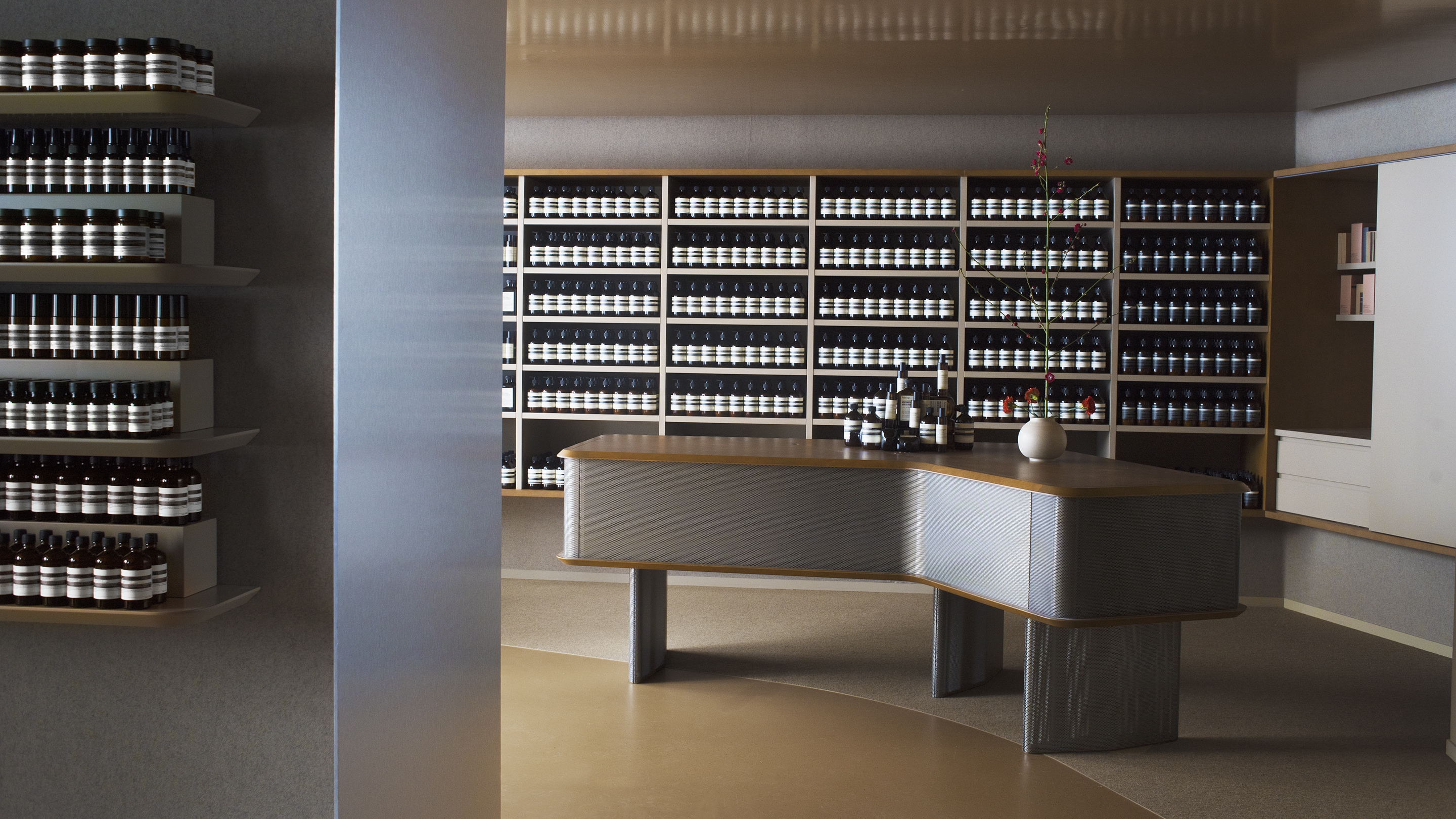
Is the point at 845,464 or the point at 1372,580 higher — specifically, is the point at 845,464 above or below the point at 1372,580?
above

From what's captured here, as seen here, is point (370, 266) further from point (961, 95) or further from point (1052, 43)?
point (961, 95)

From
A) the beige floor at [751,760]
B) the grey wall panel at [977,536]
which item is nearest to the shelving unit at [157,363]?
the beige floor at [751,760]

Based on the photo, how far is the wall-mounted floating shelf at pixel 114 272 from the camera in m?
2.21

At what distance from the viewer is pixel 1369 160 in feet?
17.2

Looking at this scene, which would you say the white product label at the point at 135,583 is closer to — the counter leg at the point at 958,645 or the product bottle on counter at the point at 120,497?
the product bottle on counter at the point at 120,497

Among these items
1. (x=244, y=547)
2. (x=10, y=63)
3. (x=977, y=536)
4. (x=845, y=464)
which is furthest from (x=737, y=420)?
(x=10, y=63)

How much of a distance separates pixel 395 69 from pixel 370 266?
40cm

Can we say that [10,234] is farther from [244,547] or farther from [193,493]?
[244,547]

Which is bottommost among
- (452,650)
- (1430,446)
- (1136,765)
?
(1136,765)

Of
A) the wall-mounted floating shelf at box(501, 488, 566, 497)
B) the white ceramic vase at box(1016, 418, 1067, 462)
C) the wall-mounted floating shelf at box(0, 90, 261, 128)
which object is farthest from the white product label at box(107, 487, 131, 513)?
the wall-mounted floating shelf at box(501, 488, 566, 497)

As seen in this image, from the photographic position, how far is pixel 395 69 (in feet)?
7.04

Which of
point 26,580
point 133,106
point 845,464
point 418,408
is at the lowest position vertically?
point 26,580

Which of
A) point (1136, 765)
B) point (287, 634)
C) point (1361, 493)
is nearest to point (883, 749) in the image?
point (1136, 765)

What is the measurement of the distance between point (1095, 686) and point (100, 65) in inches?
138
